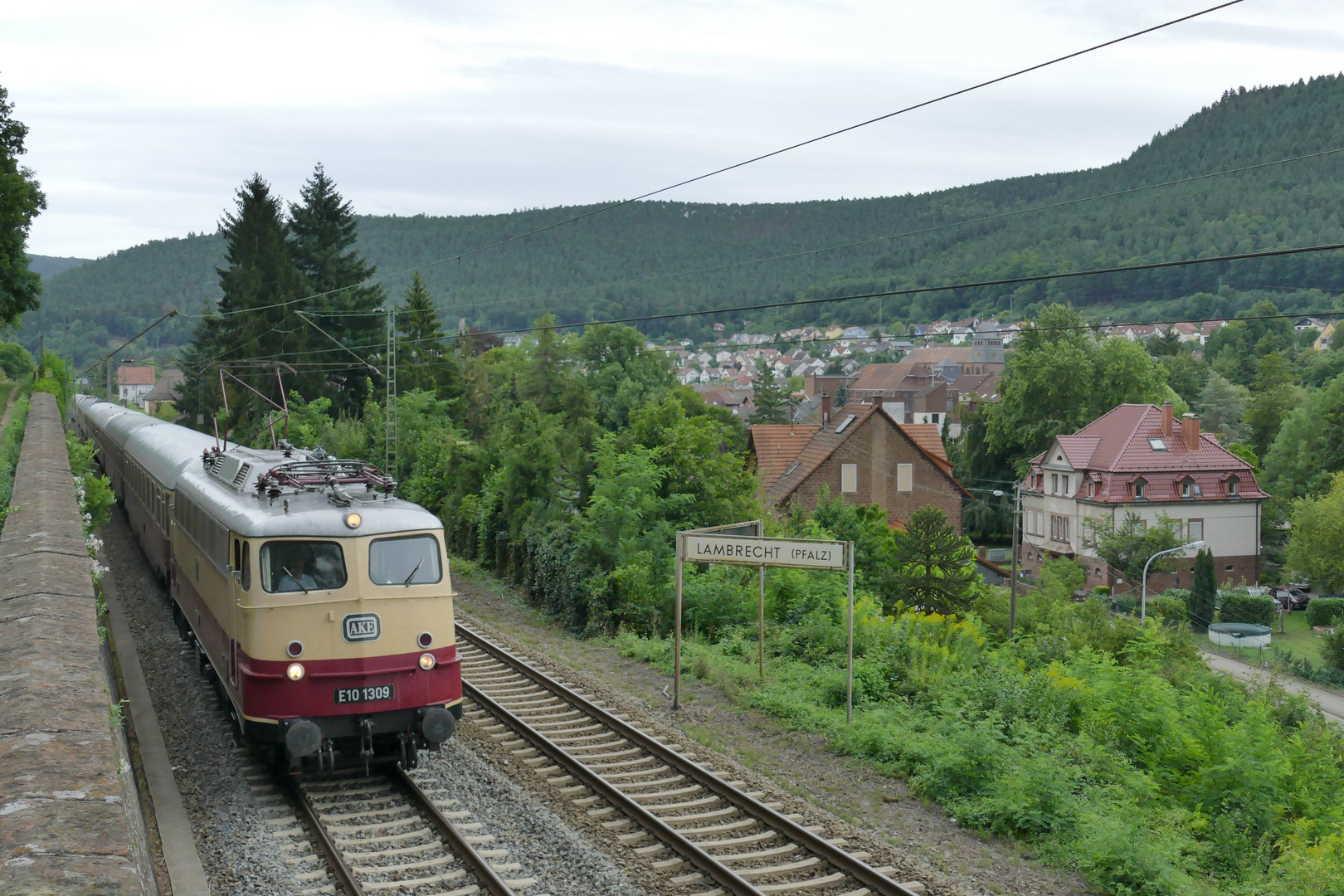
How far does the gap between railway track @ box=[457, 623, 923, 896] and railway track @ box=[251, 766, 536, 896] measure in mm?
1327

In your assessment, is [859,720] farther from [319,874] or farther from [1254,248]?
[1254,248]

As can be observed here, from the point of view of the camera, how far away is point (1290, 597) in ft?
180

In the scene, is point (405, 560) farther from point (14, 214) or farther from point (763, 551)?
point (14, 214)

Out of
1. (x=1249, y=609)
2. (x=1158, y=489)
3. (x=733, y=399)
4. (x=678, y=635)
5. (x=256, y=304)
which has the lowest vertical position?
(x=1249, y=609)

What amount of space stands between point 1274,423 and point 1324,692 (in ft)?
160

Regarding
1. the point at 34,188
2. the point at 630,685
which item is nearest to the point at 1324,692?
the point at 630,685

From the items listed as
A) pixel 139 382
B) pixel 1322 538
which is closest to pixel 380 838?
pixel 1322 538

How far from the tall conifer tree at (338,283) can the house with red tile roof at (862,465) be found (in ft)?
59.8

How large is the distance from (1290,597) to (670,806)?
54.3m

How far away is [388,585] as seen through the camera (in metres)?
11.0

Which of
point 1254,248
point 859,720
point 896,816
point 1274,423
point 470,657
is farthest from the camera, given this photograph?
point 1254,248

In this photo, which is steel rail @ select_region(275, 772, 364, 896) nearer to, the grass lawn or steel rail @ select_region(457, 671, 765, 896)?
steel rail @ select_region(457, 671, 765, 896)

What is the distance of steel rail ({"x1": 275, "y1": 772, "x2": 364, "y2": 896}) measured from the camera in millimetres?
8733

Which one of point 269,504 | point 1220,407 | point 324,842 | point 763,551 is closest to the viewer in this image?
point 324,842
